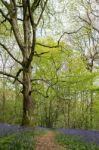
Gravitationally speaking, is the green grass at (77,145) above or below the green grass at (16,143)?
below

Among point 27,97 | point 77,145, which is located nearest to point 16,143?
point 77,145

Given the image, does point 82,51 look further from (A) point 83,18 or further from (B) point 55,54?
(A) point 83,18

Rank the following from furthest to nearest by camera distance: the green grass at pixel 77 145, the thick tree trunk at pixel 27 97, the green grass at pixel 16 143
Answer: the thick tree trunk at pixel 27 97
the green grass at pixel 77 145
the green grass at pixel 16 143

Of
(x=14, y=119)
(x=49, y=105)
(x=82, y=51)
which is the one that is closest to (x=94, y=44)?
(x=82, y=51)

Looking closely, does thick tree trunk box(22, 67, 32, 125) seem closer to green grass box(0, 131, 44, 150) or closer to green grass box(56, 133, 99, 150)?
green grass box(56, 133, 99, 150)

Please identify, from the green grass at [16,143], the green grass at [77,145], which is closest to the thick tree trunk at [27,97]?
the green grass at [77,145]

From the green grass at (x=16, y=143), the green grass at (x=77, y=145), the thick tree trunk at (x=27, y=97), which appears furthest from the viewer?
the thick tree trunk at (x=27, y=97)

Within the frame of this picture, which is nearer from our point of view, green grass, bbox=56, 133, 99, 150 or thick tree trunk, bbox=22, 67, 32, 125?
green grass, bbox=56, 133, 99, 150

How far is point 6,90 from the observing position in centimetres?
5806

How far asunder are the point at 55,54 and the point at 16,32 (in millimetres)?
22721

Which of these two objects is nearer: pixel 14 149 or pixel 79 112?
pixel 14 149

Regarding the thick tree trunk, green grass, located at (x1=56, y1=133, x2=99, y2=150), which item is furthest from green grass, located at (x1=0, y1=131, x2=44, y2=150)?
the thick tree trunk

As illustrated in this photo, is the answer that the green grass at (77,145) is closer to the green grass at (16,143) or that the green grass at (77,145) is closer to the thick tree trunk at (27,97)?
the green grass at (16,143)

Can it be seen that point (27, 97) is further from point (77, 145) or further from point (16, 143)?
point (16, 143)
